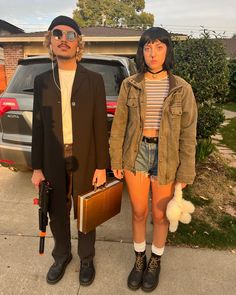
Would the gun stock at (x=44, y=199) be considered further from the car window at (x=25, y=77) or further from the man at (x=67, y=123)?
the car window at (x=25, y=77)

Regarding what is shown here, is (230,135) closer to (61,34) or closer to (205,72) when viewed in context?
(205,72)

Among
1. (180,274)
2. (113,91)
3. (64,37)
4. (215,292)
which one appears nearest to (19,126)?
(113,91)

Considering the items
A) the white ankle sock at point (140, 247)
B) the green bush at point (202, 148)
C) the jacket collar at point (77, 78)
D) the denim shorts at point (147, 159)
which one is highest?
the jacket collar at point (77, 78)

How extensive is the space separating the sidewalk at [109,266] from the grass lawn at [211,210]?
18 cm

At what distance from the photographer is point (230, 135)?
28.0ft

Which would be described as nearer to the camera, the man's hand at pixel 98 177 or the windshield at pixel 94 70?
the man's hand at pixel 98 177

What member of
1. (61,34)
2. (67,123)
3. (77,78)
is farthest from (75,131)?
(61,34)

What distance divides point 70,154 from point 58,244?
867 mm

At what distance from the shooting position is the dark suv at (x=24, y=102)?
3.74 metres

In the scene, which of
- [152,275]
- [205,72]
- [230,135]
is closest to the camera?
[152,275]

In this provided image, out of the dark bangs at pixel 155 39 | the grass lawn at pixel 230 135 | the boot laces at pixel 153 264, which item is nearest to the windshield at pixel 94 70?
the dark bangs at pixel 155 39

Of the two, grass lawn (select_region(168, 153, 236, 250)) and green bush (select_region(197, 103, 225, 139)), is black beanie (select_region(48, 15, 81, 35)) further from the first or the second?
green bush (select_region(197, 103, 225, 139))

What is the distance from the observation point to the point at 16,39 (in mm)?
13781

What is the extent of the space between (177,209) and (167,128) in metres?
0.61
